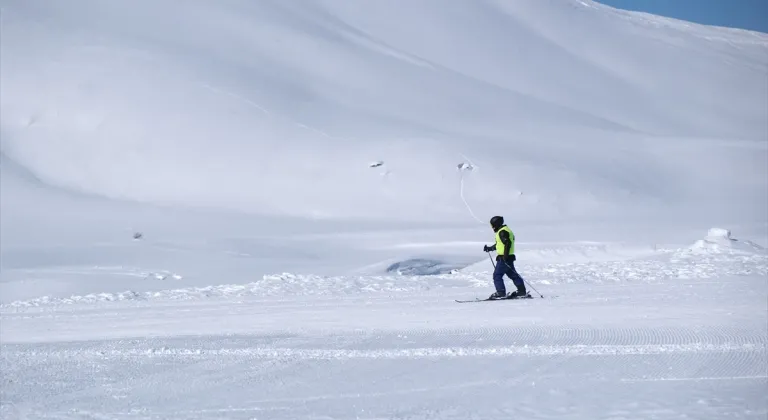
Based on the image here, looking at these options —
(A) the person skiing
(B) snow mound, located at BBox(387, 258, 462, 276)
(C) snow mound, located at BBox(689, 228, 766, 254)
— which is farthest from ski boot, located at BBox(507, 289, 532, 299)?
(C) snow mound, located at BBox(689, 228, 766, 254)

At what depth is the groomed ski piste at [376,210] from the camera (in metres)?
7.05

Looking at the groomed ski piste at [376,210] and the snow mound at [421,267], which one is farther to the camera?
the snow mound at [421,267]

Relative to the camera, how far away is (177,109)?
124ft

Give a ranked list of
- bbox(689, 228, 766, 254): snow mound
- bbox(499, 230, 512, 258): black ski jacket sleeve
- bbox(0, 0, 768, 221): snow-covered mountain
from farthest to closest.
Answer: bbox(0, 0, 768, 221): snow-covered mountain → bbox(689, 228, 766, 254): snow mound → bbox(499, 230, 512, 258): black ski jacket sleeve

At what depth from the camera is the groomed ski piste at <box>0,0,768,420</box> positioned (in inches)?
277

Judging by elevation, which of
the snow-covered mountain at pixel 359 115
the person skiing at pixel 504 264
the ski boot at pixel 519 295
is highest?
the snow-covered mountain at pixel 359 115

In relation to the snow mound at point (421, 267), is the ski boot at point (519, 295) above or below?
below

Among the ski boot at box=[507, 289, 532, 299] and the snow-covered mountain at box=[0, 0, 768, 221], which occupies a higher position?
the snow-covered mountain at box=[0, 0, 768, 221]

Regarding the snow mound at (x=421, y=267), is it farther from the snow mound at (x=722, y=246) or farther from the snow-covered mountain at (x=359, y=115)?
the snow-covered mountain at (x=359, y=115)

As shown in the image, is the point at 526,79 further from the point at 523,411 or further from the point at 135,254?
the point at 523,411

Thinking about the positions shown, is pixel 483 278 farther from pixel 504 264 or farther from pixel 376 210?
pixel 376 210

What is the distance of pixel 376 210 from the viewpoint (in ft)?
106

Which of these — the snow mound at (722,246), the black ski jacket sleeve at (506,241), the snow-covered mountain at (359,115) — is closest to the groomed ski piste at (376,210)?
the snow mound at (722,246)

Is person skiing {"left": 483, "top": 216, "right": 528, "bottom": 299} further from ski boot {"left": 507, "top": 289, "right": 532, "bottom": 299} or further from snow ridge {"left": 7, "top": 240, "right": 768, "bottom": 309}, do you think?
snow ridge {"left": 7, "top": 240, "right": 768, "bottom": 309}
